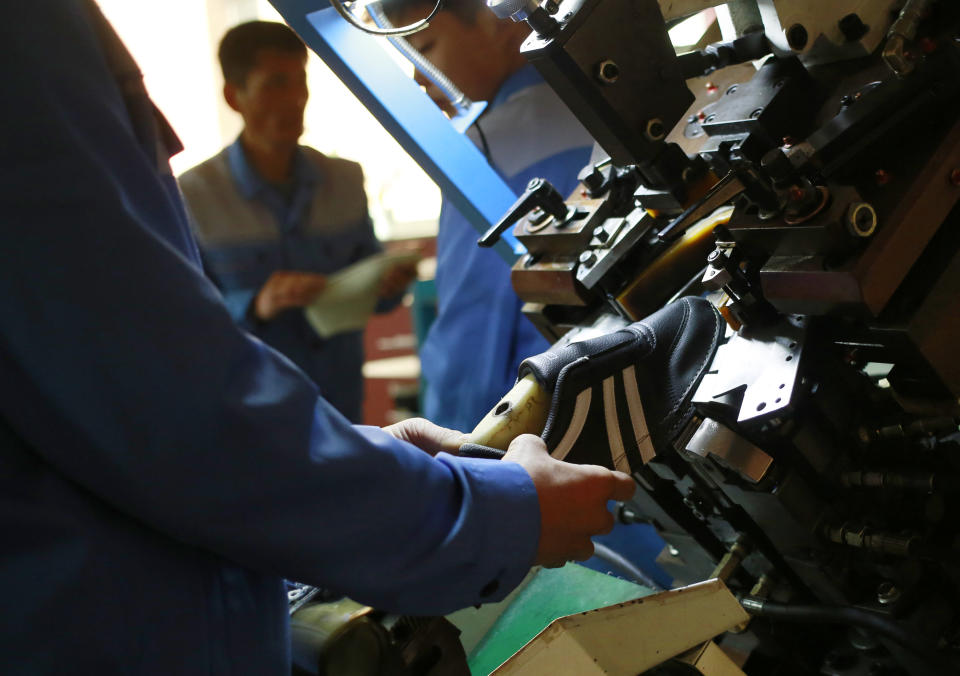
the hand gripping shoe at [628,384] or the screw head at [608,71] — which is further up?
the screw head at [608,71]

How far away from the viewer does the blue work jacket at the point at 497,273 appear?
2430 mm

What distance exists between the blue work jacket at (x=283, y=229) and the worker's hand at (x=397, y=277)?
0.10 metres

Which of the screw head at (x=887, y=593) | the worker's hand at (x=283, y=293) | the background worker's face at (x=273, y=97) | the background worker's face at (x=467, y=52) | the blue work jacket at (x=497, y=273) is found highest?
the background worker's face at (x=273, y=97)

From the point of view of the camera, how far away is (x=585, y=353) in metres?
1.26

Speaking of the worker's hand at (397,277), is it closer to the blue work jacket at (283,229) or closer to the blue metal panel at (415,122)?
the blue work jacket at (283,229)

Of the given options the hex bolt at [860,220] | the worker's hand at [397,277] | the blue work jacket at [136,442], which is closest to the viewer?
the blue work jacket at [136,442]

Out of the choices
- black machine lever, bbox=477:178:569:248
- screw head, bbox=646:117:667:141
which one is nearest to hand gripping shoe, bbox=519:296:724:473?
screw head, bbox=646:117:667:141

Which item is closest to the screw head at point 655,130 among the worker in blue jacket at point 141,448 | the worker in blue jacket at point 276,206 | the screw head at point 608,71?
the screw head at point 608,71

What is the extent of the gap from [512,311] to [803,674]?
129 centimetres

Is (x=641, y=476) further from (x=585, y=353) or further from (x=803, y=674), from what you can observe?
(x=803, y=674)

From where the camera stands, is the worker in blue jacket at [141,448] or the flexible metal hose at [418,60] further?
→ the flexible metal hose at [418,60]

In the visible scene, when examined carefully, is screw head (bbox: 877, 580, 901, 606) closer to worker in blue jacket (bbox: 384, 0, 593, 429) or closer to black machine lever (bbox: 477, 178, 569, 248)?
black machine lever (bbox: 477, 178, 569, 248)

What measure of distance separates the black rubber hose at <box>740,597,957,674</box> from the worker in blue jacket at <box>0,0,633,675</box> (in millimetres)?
637

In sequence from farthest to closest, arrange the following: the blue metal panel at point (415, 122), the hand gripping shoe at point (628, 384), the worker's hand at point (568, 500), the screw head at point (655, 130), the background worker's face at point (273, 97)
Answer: the background worker's face at point (273, 97)
the blue metal panel at point (415, 122)
the screw head at point (655, 130)
the hand gripping shoe at point (628, 384)
the worker's hand at point (568, 500)
